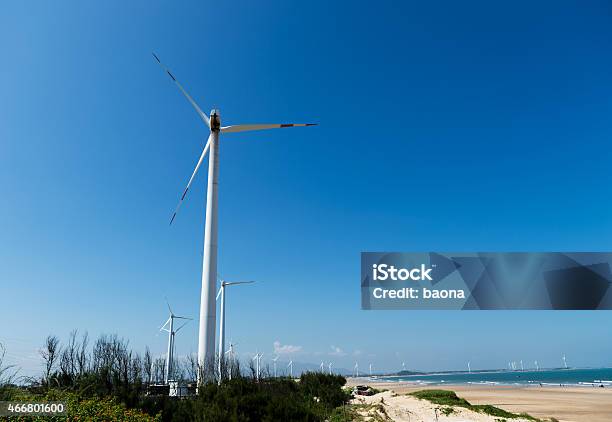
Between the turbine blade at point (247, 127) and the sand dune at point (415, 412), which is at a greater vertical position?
the turbine blade at point (247, 127)

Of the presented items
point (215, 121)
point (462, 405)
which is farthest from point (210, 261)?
point (462, 405)

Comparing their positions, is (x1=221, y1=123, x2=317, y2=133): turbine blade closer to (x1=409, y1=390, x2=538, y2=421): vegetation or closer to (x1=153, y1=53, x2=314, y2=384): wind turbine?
(x1=153, y1=53, x2=314, y2=384): wind turbine

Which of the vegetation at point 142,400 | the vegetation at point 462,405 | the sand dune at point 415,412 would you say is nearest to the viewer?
the vegetation at point 142,400

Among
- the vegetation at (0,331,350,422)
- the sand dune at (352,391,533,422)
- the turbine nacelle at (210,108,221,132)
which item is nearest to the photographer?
the vegetation at (0,331,350,422)

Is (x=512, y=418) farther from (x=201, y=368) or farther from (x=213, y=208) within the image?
(x=213, y=208)

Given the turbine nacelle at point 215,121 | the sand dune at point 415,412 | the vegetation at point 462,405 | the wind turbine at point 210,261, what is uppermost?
the turbine nacelle at point 215,121

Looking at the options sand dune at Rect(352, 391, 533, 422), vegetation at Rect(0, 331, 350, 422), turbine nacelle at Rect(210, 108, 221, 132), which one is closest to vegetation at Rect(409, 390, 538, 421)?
sand dune at Rect(352, 391, 533, 422)

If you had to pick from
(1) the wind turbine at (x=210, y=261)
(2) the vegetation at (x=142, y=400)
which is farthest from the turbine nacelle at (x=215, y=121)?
(2) the vegetation at (x=142, y=400)

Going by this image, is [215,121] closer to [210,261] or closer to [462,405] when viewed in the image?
[210,261]

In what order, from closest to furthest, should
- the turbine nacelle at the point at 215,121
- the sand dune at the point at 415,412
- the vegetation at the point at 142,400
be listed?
1. the vegetation at the point at 142,400
2. the sand dune at the point at 415,412
3. the turbine nacelle at the point at 215,121

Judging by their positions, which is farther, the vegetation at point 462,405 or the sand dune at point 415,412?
the vegetation at point 462,405

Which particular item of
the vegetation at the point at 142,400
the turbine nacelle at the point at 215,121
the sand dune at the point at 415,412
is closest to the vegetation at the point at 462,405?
the sand dune at the point at 415,412

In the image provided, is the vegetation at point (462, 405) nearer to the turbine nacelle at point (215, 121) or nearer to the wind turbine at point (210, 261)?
the wind turbine at point (210, 261)

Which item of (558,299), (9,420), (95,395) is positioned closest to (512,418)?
(558,299)
